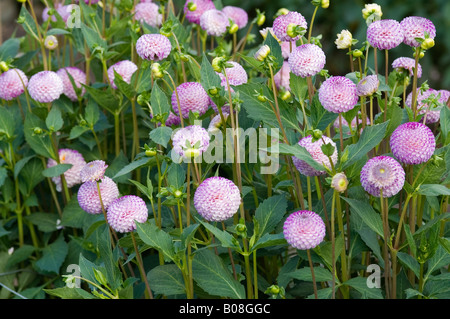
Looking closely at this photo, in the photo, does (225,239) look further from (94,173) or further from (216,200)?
(94,173)

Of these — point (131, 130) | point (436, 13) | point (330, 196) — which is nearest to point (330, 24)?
point (436, 13)

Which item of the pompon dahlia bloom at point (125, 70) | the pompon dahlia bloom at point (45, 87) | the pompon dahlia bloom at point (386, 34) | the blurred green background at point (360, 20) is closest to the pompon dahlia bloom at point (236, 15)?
the pompon dahlia bloom at point (125, 70)

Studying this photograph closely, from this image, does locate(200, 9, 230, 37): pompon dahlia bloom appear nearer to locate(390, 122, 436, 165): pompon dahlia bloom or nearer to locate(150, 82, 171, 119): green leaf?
locate(150, 82, 171, 119): green leaf

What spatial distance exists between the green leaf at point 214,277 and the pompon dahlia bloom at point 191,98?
19 cm

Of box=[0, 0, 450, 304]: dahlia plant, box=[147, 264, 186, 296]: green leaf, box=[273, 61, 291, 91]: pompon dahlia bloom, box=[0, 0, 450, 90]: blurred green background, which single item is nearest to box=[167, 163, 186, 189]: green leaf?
box=[0, 0, 450, 304]: dahlia plant

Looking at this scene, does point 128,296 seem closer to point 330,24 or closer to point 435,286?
point 435,286

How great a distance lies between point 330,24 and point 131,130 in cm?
202

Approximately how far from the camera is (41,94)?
95 centimetres

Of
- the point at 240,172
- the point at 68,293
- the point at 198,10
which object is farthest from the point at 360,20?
the point at 68,293

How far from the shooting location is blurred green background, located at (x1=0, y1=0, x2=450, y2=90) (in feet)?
8.73

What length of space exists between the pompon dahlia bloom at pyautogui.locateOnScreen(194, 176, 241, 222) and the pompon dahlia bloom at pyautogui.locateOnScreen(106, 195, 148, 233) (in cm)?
8

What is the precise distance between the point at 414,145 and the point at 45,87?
57 centimetres

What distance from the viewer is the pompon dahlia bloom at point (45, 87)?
3.11 feet

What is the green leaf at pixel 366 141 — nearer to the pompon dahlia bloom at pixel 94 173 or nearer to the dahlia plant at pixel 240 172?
the dahlia plant at pixel 240 172
